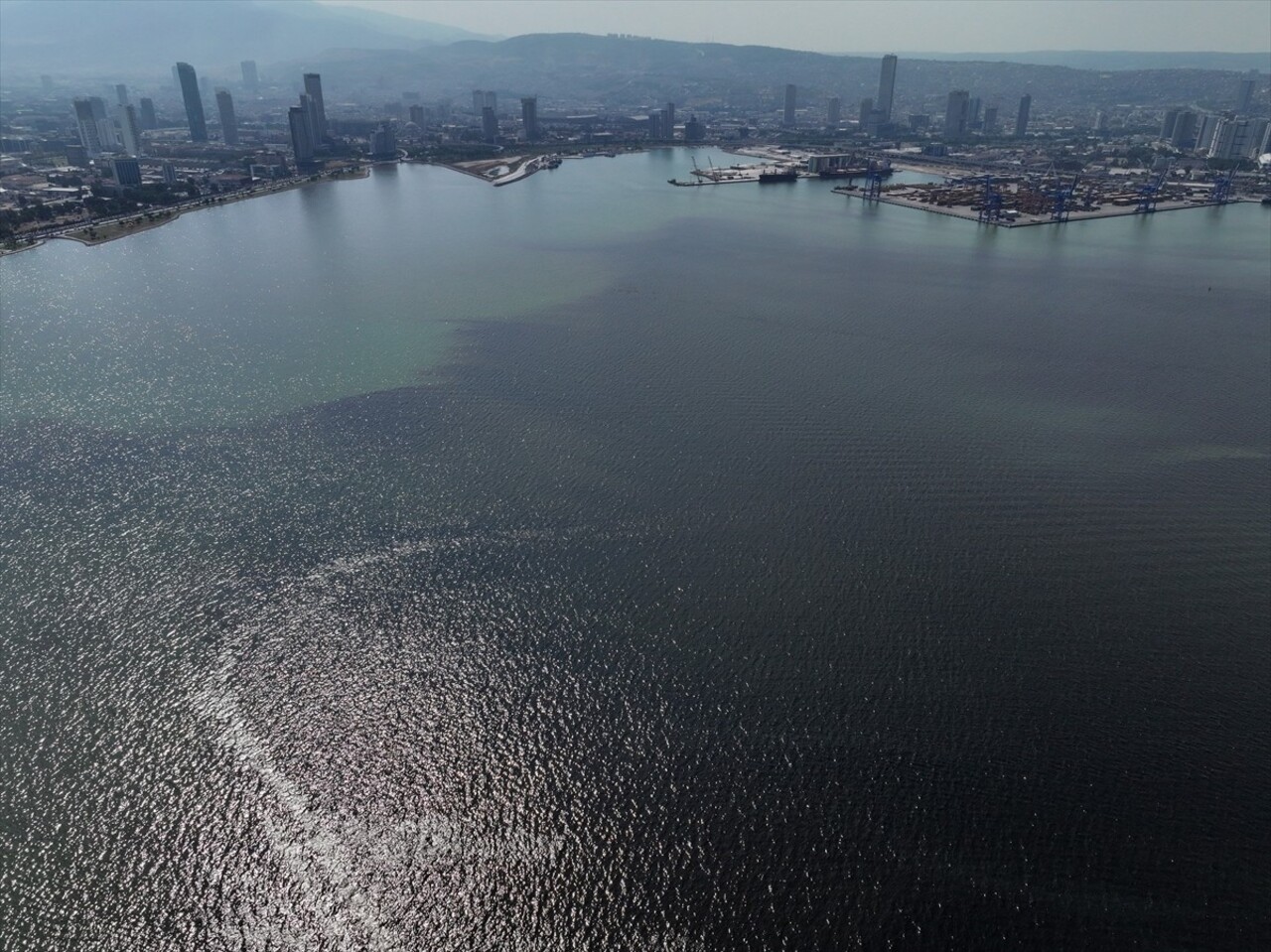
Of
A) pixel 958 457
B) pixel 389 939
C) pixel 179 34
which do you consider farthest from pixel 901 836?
pixel 179 34

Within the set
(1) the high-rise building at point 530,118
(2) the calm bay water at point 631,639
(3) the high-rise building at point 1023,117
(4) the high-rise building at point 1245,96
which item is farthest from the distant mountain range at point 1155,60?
(2) the calm bay water at point 631,639

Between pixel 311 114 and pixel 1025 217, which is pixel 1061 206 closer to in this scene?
pixel 1025 217

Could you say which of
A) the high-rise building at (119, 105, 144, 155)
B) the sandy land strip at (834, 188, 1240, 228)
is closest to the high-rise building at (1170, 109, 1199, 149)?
the sandy land strip at (834, 188, 1240, 228)

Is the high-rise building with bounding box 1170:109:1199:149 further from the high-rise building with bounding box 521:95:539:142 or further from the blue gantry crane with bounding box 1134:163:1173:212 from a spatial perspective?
the high-rise building with bounding box 521:95:539:142

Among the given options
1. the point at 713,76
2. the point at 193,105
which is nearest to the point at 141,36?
the point at 713,76

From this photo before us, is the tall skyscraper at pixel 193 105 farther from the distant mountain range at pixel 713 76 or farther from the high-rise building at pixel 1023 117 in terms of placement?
the high-rise building at pixel 1023 117

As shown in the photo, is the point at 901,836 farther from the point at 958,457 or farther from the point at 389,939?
the point at 958,457
